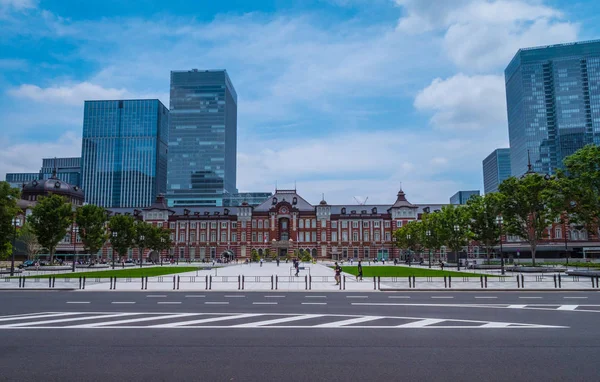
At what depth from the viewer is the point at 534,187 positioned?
48.7 metres

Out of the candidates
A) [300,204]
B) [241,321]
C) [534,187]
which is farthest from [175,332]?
[300,204]

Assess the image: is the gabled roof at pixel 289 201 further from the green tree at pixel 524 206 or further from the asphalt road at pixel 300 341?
the asphalt road at pixel 300 341

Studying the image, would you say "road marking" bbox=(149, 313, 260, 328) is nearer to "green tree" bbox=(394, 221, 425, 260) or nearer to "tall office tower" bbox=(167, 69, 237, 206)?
"green tree" bbox=(394, 221, 425, 260)

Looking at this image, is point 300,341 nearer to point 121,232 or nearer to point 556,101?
point 121,232

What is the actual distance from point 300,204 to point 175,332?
A: 9724 centimetres

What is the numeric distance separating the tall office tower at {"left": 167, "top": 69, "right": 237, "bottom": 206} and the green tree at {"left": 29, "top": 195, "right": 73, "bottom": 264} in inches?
5135

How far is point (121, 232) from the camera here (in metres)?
70.0

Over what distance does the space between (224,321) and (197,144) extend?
587 feet

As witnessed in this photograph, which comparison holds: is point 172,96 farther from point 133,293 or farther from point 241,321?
point 241,321

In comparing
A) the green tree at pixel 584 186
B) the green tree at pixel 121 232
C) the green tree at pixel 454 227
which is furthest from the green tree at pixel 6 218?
the green tree at pixel 584 186

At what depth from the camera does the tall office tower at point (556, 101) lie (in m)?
168

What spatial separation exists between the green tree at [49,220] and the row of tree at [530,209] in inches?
2023

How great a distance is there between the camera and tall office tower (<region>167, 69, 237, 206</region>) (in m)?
186

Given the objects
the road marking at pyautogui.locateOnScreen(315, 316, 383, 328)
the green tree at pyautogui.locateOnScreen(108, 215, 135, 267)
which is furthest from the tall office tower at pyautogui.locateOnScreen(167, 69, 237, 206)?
the road marking at pyautogui.locateOnScreen(315, 316, 383, 328)
